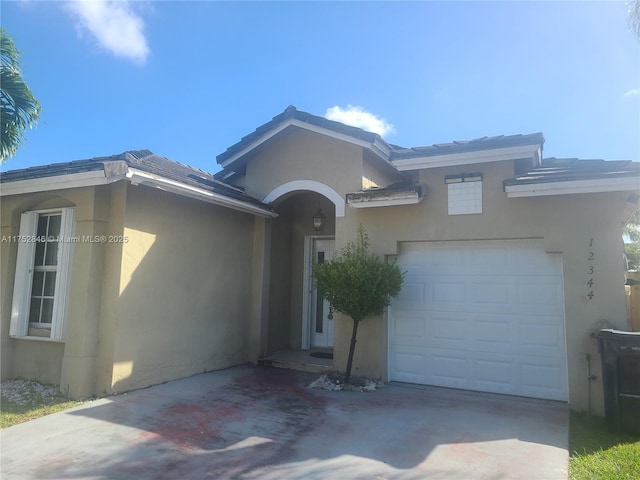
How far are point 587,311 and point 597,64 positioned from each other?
14.7ft

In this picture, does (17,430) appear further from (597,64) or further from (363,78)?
(597,64)

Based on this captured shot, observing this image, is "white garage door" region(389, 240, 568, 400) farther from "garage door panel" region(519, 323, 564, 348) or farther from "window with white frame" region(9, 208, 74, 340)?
"window with white frame" region(9, 208, 74, 340)

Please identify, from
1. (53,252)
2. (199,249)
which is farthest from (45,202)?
(199,249)

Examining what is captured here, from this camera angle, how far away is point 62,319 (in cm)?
683

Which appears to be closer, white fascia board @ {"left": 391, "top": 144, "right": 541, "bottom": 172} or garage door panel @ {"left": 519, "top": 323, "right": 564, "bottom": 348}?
garage door panel @ {"left": 519, "top": 323, "right": 564, "bottom": 348}

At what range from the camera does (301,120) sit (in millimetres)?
8977

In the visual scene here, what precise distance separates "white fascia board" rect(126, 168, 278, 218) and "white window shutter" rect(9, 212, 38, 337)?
116 inches

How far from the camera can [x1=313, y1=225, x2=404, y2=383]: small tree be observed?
23.3 ft

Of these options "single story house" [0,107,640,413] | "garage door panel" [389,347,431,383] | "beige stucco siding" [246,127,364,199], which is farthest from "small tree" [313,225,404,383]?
"beige stucco siding" [246,127,364,199]

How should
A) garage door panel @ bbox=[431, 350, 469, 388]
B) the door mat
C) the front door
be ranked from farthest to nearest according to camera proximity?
the front door < the door mat < garage door panel @ bbox=[431, 350, 469, 388]

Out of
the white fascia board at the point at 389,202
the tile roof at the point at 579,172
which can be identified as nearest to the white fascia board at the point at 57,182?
the white fascia board at the point at 389,202

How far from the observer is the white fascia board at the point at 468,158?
22.2 feet

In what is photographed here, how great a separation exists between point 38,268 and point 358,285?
6.07 metres

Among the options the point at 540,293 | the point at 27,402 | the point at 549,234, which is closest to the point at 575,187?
the point at 549,234
